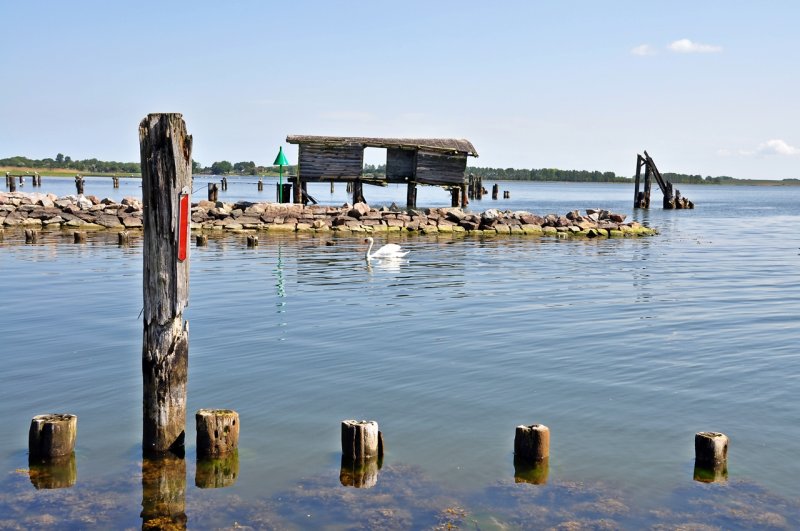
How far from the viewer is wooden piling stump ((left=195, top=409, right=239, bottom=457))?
8.30 metres

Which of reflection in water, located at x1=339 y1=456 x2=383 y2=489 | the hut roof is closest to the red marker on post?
reflection in water, located at x1=339 y1=456 x2=383 y2=489

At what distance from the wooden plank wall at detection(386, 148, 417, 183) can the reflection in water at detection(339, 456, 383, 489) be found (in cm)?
4063

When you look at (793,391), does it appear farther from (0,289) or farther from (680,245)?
(680,245)

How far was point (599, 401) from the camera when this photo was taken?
10547 mm

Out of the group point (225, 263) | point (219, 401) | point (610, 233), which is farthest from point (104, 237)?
point (219, 401)

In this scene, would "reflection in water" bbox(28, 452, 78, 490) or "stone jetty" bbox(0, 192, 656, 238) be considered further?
"stone jetty" bbox(0, 192, 656, 238)

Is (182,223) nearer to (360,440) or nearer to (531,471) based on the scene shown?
(360,440)

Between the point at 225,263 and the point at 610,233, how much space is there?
1940cm

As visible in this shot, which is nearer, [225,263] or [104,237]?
[225,263]

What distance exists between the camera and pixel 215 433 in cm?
833

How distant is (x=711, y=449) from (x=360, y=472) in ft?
10.7

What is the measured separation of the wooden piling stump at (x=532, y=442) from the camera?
8.26 m

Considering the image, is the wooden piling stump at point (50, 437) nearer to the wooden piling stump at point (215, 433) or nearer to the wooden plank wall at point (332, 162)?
the wooden piling stump at point (215, 433)

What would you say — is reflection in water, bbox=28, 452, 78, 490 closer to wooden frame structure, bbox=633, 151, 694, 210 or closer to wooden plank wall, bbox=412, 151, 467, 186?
wooden plank wall, bbox=412, 151, 467, 186
